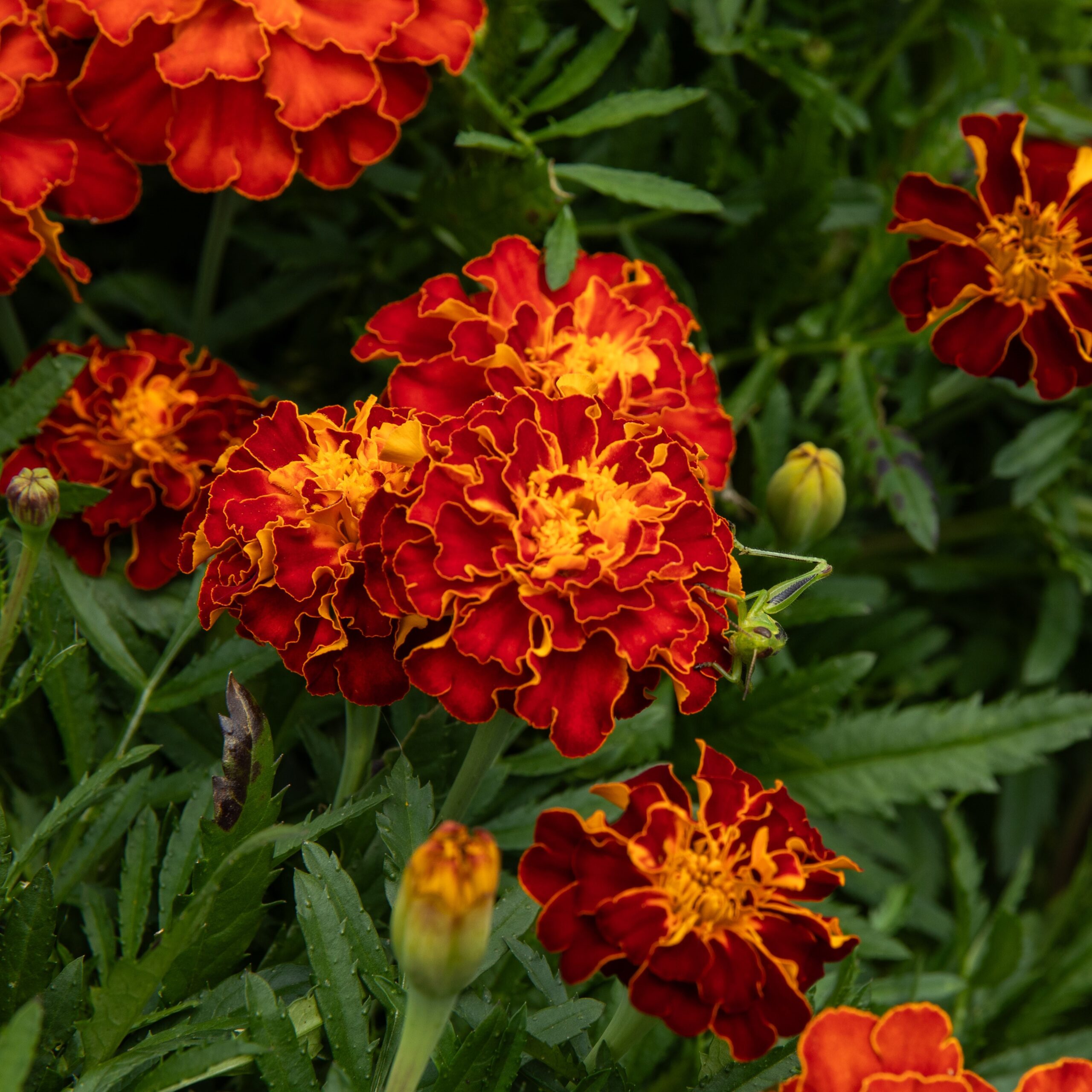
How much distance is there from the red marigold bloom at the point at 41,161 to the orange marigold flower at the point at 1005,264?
20.8 inches

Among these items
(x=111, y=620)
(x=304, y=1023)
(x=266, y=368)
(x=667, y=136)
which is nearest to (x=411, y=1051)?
(x=304, y=1023)

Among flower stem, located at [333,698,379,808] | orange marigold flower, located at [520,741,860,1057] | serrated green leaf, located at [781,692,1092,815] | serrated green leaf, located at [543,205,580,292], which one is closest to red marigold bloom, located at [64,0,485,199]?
serrated green leaf, located at [543,205,580,292]

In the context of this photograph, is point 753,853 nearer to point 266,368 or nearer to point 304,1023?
point 304,1023

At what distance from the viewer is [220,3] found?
2.39 ft

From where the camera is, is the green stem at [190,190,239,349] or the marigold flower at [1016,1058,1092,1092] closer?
the marigold flower at [1016,1058,1092,1092]

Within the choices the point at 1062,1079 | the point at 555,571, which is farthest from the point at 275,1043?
the point at 1062,1079

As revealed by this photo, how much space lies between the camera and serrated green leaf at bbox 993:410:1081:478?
40.1 inches

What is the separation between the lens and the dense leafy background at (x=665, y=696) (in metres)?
0.59

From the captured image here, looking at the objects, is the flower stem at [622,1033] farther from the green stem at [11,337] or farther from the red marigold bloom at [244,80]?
the green stem at [11,337]

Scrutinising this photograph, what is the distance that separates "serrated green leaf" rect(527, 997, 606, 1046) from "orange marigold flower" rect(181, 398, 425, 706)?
185 mm

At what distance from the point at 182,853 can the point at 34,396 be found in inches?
12.5

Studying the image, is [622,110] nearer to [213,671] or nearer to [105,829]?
[213,671]

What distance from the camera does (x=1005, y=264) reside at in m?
0.78

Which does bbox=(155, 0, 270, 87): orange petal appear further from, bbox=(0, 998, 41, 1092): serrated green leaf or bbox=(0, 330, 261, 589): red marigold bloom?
bbox=(0, 998, 41, 1092): serrated green leaf
